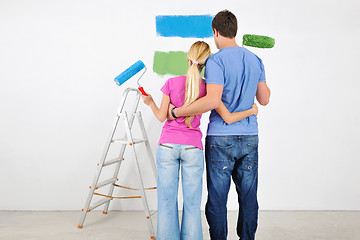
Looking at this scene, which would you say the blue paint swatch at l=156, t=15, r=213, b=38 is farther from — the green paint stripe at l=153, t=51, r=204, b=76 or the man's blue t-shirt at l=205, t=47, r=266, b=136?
the man's blue t-shirt at l=205, t=47, r=266, b=136

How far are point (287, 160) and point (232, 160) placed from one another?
1.51 m

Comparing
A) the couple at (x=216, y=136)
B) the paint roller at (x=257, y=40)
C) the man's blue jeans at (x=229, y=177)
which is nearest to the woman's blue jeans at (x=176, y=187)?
the couple at (x=216, y=136)

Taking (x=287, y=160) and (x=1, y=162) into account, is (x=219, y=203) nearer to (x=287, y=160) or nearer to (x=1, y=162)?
(x=287, y=160)

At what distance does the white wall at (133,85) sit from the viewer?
2.89 m

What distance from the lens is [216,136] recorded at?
5.43 feet

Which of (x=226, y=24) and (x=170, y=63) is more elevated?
(x=226, y=24)

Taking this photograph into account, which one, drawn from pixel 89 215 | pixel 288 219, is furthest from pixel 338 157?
pixel 89 215

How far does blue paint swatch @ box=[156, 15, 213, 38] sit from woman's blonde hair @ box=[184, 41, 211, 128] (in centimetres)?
117

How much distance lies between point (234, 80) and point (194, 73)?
0.72 feet

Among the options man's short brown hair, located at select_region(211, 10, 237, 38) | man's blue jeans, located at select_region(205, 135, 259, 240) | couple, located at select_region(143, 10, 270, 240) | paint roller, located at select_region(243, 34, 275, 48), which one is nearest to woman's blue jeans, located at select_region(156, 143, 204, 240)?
couple, located at select_region(143, 10, 270, 240)

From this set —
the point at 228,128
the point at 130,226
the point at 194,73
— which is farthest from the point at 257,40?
the point at 130,226

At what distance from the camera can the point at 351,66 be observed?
2.95 m

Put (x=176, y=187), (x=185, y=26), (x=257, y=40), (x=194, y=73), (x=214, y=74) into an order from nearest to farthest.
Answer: (x=214, y=74)
(x=194, y=73)
(x=176, y=187)
(x=257, y=40)
(x=185, y=26)

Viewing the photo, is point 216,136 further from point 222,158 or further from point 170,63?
point 170,63
